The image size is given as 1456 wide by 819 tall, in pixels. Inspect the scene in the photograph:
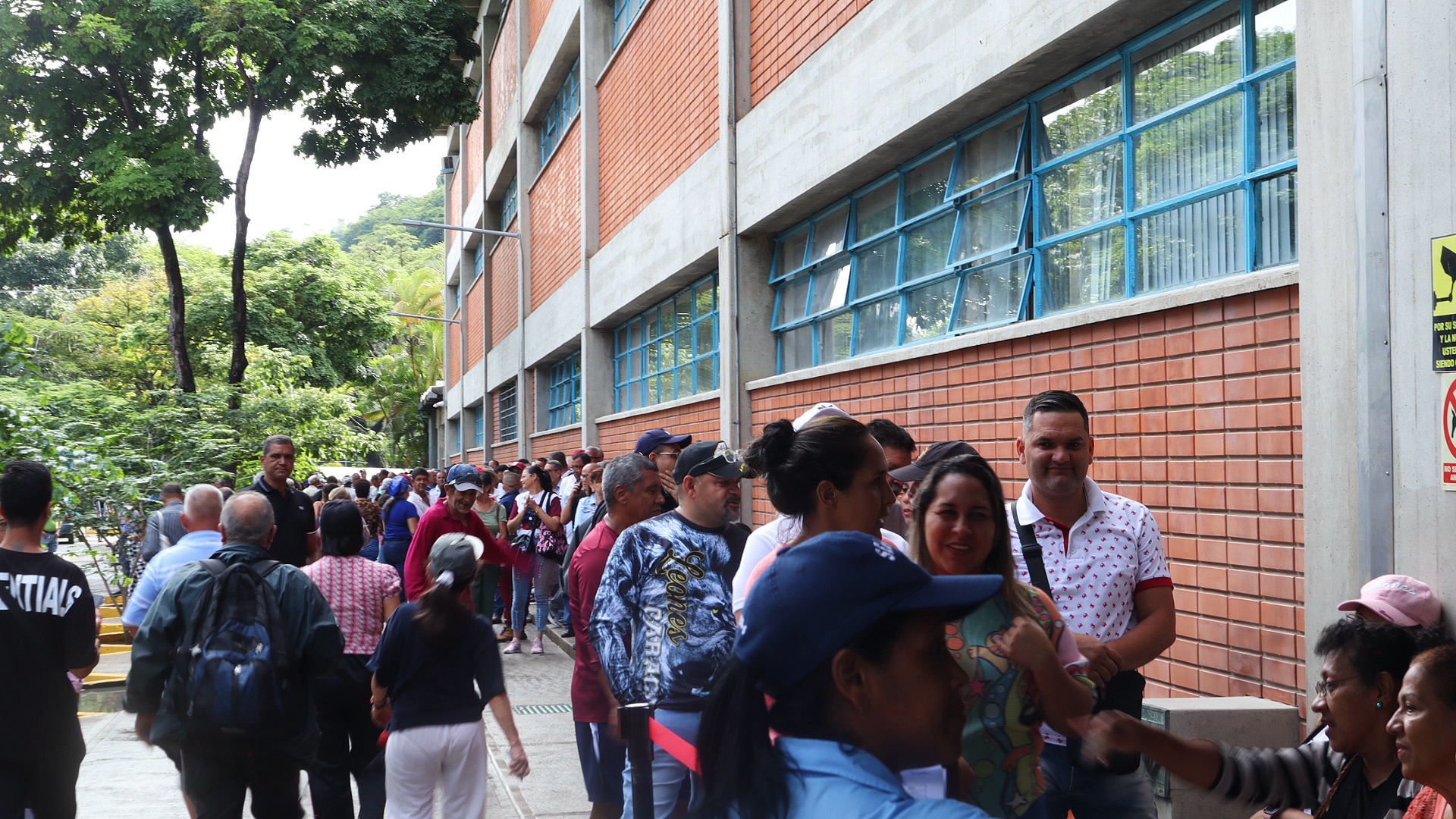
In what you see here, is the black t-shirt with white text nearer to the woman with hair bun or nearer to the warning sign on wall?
the woman with hair bun

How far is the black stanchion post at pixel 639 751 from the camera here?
157 inches

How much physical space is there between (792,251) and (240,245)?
11.8m

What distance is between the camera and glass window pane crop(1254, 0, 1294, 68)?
18.0 feet

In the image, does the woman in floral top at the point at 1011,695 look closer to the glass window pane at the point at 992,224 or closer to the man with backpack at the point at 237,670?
the man with backpack at the point at 237,670

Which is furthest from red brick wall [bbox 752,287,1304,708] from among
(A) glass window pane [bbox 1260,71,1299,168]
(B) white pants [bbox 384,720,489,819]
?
(B) white pants [bbox 384,720,489,819]

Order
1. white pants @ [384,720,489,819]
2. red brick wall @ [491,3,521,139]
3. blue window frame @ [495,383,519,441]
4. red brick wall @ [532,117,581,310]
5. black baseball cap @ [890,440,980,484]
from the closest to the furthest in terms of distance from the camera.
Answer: black baseball cap @ [890,440,980,484] → white pants @ [384,720,489,819] → red brick wall @ [532,117,581,310] → red brick wall @ [491,3,521,139] → blue window frame @ [495,383,519,441]

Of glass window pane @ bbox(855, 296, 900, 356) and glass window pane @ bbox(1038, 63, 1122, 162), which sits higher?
glass window pane @ bbox(1038, 63, 1122, 162)

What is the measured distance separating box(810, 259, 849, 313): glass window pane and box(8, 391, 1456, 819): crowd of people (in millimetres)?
5055

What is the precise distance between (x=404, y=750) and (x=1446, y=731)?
3.79 metres

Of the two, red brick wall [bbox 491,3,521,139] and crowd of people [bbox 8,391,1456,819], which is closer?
crowd of people [bbox 8,391,1456,819]

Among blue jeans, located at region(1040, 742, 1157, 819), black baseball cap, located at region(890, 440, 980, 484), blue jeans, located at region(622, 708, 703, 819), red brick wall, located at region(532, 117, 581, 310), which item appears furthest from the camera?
red brick wall, located at region(532, 117, 581, 310)

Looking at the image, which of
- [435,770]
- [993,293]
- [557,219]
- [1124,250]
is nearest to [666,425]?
[993,293]

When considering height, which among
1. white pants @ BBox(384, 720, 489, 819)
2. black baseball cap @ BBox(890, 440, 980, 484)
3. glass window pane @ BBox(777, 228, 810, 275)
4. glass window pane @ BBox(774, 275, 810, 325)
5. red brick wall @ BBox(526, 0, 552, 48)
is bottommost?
white pants @ BBox(384, 720, 489, 819)

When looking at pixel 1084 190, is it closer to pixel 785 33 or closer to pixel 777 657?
pixel 785 33
